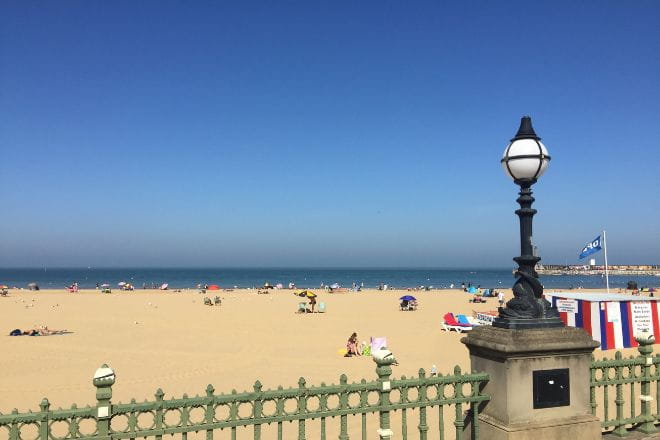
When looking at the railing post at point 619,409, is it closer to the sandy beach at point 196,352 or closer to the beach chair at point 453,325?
the sandy beach at point 196,352

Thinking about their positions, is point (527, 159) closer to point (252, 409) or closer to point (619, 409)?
point (619, 409)

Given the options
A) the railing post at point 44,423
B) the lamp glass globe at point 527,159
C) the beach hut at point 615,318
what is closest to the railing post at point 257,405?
the railing post at point 44,423

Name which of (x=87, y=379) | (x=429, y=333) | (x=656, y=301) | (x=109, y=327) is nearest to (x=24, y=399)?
(x=87, y=379)

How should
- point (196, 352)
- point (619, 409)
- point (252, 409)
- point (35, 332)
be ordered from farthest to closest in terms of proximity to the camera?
1. point (35, 332)
2. point (196, 352)
3. point (619, 409)
4. point (252, 409)

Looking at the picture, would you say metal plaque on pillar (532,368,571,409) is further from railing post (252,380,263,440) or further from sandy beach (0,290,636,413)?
sandy beach (0,290,636,413)

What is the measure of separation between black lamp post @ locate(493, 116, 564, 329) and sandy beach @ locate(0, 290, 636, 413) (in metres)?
9.11

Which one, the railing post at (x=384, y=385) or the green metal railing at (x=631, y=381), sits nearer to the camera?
the railing post at (x=384, y=385)

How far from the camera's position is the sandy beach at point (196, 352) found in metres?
13.8

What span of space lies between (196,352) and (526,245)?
53.0 ft

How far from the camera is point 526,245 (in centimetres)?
559

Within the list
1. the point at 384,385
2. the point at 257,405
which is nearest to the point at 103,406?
the point at 257,405

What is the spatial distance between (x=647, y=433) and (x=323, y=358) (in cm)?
1224

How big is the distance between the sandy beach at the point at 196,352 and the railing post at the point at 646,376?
28.3 ft

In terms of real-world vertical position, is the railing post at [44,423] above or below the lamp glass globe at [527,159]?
below
